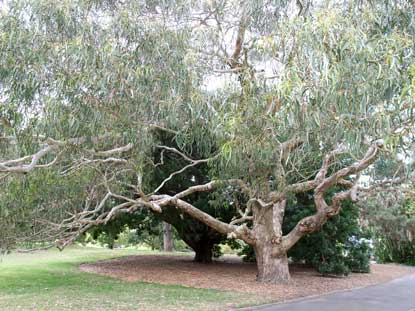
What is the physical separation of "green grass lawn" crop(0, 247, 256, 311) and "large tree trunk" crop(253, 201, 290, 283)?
9.39 feet

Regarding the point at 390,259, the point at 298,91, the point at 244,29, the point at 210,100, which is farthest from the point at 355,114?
the point at 390,259

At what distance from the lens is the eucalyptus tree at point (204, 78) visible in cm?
605

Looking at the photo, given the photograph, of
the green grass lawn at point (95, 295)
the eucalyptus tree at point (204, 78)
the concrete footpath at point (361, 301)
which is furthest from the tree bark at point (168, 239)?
the eucalyptus tree at point (204, 78)

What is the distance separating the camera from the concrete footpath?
10.6 metres

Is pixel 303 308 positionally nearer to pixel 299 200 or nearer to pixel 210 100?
pixel 210 100

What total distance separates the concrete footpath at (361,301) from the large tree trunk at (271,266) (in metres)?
2.05

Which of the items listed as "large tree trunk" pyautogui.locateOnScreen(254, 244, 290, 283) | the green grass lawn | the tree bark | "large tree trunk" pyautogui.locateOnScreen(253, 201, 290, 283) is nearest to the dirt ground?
"large tree trunk" pyautogui.locateOnScreen(254, 244, 290, 283)

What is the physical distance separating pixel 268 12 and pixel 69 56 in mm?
3770

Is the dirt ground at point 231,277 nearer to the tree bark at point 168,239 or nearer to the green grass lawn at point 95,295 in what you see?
the green grass lawn at point 95,295

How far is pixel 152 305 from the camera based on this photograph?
33.5 ft

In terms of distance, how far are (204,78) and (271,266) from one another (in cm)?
780

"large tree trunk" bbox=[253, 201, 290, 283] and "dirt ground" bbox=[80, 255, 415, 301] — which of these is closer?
"dirt ground" bbox=[80, 255, 415, 301]

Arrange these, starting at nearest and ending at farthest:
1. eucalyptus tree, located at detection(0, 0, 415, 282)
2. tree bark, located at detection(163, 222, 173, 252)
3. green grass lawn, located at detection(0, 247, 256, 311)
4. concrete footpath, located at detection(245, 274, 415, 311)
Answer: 1. eucalyptus tree, located at detection(0, 0, 415, 282)
2. green grass lawn, located at detection(0, 247, 256, 311)
3. concrete footpath, located at detection(245, 274, 415, 311)
4. tree bark, located at detection(163, 222, 173, 252)

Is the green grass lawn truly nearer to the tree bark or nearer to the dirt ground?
the dirt ground
